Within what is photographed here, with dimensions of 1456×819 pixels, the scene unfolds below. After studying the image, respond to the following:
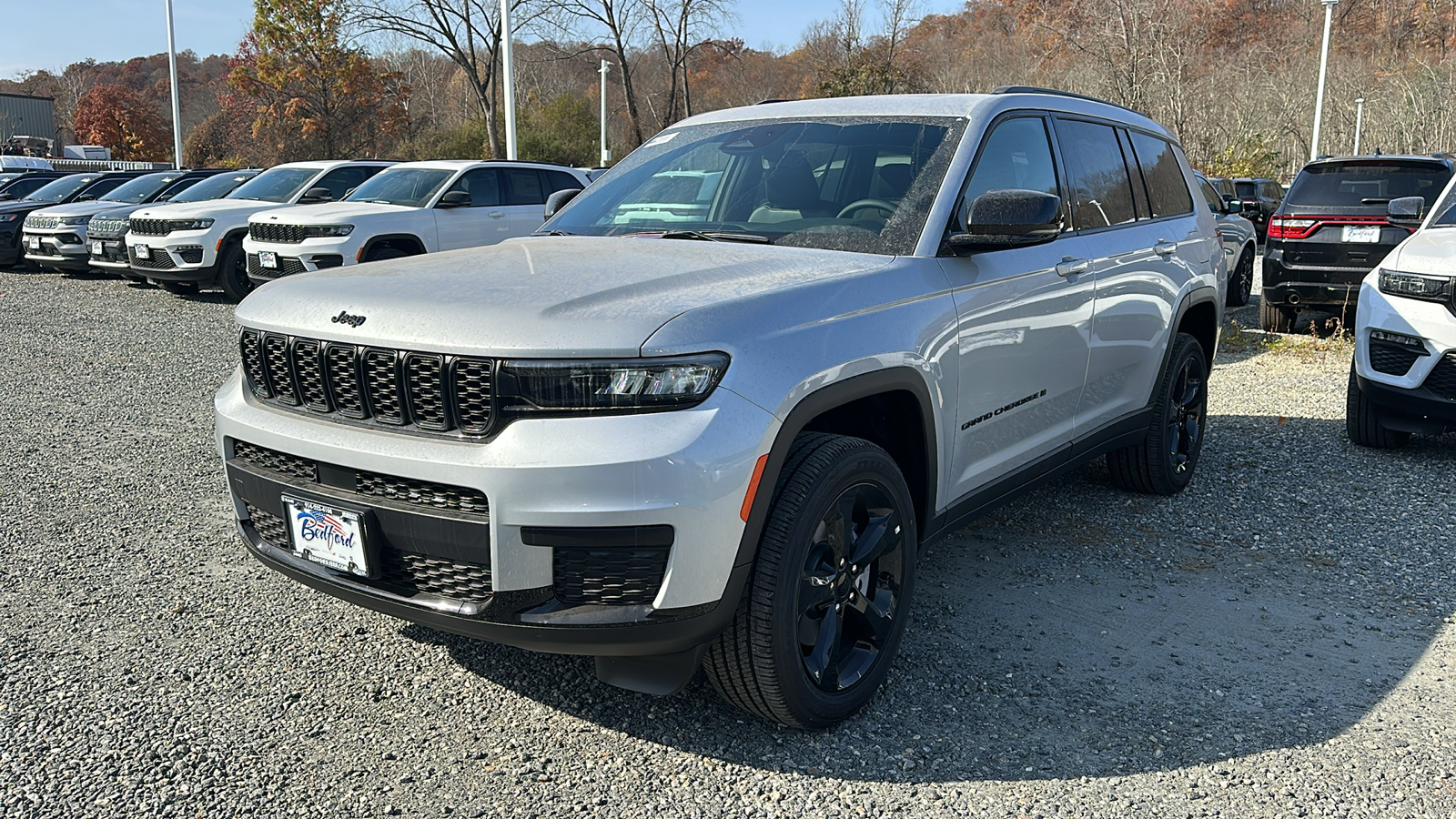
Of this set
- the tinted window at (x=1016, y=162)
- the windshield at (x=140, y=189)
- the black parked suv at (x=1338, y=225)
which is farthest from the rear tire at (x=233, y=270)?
the black parked suv at (x=1338, y=225)

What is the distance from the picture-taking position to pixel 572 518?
254 centimetres

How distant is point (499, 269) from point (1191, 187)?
3.92 metres

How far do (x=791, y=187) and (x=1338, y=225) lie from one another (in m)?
8.16

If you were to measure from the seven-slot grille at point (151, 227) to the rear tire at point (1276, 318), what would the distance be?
476 inches

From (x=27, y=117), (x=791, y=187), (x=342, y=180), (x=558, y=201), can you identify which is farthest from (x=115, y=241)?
(x=27, y=117)

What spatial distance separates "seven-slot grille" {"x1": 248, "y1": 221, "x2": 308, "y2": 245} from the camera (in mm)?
11703

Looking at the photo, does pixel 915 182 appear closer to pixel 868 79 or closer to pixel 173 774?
Answer: pixel 173 774

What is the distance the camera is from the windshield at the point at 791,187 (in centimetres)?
362

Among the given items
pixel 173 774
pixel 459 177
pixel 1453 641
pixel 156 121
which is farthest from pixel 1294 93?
pixel 156 121

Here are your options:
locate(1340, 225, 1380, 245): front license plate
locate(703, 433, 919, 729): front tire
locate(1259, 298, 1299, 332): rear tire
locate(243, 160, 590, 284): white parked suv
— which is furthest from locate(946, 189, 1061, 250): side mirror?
locate(243, 160, 590, 284): white parked suv

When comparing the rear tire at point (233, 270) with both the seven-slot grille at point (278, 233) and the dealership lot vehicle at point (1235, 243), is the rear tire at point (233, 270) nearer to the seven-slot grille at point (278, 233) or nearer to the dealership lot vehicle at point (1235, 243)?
the seven-slot grille at point (278, 233)

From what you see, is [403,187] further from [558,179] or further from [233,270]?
[233,270]

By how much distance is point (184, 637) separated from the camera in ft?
12.1

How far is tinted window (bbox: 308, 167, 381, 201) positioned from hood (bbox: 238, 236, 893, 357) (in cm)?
1198
